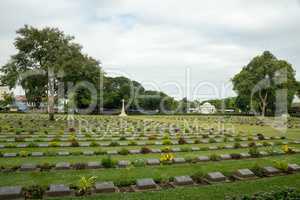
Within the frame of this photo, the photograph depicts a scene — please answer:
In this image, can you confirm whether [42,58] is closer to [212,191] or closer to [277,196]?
[212,191]

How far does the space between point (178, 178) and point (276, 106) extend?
50.9m

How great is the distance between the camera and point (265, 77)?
4519 centimetres

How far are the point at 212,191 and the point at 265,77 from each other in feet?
141

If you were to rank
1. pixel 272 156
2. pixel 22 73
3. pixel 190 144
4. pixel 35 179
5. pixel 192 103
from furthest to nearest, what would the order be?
pixel 192 103
pixel 22 73
pixel 190 144
pixel 272 156
pixel 35 179

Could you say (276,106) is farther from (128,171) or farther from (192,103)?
(128,171)

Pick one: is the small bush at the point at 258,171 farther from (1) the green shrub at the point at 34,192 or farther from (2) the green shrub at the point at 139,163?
(1) the green shrub at the point at 34,192

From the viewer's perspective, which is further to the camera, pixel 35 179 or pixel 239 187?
pixel 35 179

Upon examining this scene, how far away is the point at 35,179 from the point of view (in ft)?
22.2

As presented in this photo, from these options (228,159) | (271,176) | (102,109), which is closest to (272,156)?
(228,159)

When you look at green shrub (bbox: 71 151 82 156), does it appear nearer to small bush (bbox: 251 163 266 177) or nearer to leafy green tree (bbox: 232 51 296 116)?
small bush (bbox: 251 163 266 177)

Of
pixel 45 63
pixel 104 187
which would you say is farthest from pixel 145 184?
pixel 45 63

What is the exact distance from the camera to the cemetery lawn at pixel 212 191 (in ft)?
18.2

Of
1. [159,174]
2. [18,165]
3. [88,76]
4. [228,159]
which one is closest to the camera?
[159,174]

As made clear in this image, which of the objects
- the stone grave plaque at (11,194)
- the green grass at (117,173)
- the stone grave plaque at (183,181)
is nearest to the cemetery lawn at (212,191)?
the stone grave plaque at (183,181)
